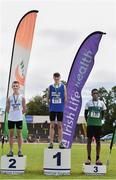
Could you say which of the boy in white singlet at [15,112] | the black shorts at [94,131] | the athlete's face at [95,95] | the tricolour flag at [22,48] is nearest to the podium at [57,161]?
the boy in white singlet at [15,112]

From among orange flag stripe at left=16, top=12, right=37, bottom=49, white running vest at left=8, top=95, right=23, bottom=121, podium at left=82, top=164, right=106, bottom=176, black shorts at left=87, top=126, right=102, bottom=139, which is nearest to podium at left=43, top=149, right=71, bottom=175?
podium at left=82, top=164, right=106, bottom=176

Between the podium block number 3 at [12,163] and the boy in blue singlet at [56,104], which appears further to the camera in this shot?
the boy in blue singlet at [56,104]

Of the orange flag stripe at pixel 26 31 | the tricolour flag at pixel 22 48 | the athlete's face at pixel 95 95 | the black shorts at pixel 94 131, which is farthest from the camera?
the orange flag stripe at pixel 26 31

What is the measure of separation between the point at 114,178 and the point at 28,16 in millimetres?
4787

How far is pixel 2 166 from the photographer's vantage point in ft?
31.9

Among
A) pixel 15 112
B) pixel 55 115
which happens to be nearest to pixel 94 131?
pixel 55 115

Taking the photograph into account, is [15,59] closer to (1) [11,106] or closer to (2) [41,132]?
(1) [11,106]

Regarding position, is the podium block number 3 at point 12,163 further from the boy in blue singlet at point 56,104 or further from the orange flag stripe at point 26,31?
the orange flag stripe at point 26,31

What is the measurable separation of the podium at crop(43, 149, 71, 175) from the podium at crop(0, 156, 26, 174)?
486 mm

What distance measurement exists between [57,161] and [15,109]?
1.35 meters

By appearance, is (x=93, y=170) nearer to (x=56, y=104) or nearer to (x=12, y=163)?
(x=56, y=104)

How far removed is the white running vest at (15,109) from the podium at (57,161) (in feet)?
2.96

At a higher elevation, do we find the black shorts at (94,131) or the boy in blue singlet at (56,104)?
the boy in blue singlet at (56,104)

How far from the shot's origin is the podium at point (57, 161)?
960cm
